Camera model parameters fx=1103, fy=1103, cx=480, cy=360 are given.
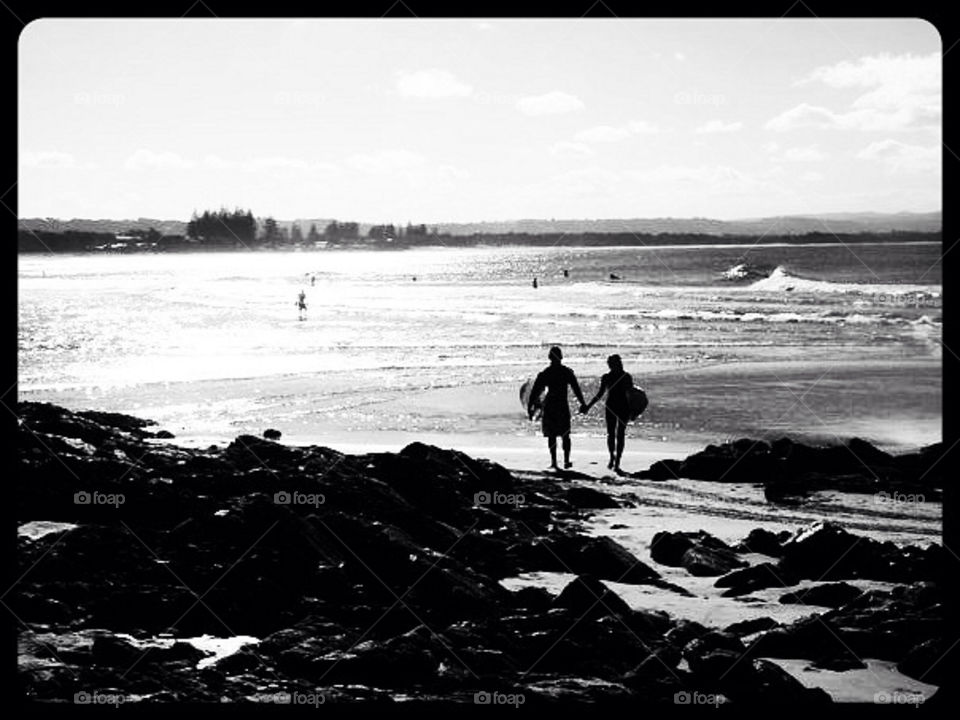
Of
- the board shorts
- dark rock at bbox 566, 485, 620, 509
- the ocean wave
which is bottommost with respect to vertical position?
dark rock at bbox 566, 485, 620, 509

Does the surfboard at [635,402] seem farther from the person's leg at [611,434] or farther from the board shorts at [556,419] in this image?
the board shorts at [556,419]

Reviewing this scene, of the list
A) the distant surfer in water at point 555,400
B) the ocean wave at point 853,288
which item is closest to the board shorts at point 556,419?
the distant surfer in water at point 555,400

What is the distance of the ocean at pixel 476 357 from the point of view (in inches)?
687

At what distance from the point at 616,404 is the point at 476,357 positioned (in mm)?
14765

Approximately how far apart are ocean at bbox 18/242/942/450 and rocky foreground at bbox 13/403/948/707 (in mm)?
2122

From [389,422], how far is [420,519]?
29.1 feet

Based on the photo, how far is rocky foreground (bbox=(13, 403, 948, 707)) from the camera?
4.82 metres

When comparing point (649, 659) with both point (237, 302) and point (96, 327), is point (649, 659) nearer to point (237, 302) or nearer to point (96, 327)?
point (96, 327)

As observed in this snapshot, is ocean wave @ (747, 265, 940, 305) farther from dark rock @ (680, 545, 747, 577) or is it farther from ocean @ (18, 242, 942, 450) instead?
dark rock @ (680, 545, 747, 577)

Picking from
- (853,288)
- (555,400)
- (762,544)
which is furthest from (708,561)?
(853,288)

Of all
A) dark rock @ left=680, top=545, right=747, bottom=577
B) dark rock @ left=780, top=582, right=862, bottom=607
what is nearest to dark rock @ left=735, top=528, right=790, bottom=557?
dark rock @ left=680, top=545, right=747, bottom=577

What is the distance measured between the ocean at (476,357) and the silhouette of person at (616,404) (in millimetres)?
2459

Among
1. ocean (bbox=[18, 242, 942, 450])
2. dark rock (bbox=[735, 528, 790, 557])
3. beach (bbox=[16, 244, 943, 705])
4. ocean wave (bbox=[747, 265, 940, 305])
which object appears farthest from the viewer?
ocean wave (bbox=[747, 265, 940, 305])

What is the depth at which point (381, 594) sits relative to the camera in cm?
653
